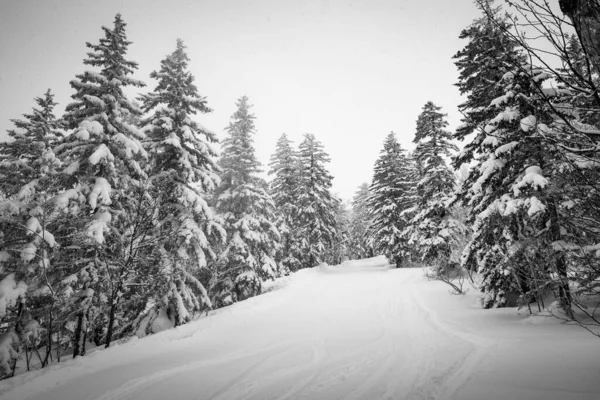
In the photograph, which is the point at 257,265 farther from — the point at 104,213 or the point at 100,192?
the point at 100,192

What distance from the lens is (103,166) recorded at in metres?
10.2

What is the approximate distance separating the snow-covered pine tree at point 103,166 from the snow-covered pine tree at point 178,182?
48.4 inches

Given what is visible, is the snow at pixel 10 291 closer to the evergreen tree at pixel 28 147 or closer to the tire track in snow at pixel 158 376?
the evergreen tree at pixel 28 147

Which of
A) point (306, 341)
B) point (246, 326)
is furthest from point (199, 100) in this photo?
point (306, 341)

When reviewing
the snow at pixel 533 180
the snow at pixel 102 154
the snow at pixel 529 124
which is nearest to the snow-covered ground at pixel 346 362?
the snow at pixel 533 180

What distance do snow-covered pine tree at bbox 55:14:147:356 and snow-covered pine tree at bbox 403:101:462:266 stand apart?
1726cm

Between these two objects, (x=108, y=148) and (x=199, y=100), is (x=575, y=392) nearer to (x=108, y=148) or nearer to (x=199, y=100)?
(x=108, y=148)

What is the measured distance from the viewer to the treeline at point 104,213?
8.86 metres

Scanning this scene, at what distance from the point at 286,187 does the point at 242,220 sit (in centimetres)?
1303

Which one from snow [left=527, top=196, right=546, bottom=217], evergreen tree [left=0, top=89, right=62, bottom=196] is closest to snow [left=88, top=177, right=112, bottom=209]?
evergreen tree [left=0, top=89, right=62, bottom=196]

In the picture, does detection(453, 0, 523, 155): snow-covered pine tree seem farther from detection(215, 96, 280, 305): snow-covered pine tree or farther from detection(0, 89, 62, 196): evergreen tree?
detection(0, 89, 62, 196): evergreen tree

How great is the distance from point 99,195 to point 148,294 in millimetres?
4493

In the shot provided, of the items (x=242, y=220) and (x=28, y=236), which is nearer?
(x=28, y=236)

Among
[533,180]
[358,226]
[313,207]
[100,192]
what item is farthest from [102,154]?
[358,226]
